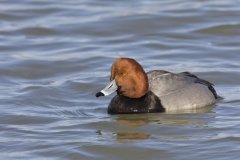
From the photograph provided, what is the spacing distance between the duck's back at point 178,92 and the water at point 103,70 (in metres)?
0.22

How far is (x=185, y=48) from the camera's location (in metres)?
15.2

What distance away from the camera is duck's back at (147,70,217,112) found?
1162cm

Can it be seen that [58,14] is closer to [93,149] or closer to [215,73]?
[215,73]

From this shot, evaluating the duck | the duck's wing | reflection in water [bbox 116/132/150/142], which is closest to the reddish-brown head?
the duck

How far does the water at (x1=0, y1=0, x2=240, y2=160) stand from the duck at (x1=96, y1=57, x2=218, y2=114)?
18 centimetres

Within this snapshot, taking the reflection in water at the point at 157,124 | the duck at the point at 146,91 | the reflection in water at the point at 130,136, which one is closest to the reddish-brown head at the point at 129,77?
the duck at the point at 146,91

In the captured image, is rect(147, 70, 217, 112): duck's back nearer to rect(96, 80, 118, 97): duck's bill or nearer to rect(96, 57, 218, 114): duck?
rect(96, 57, 218, 114): duck

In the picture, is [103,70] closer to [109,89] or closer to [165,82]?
[165,82]

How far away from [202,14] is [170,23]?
87cm

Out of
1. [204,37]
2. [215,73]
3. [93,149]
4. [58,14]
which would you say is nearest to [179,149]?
[93,149]

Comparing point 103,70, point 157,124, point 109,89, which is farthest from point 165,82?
point 103,70

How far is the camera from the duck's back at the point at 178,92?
38.1 feet

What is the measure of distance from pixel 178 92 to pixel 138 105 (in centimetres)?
53

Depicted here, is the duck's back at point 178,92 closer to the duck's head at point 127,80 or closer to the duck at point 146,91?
the duck at point 146,91
